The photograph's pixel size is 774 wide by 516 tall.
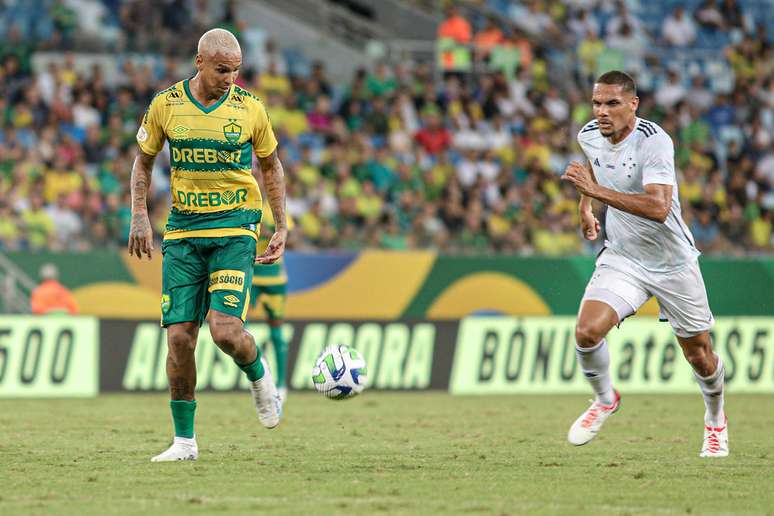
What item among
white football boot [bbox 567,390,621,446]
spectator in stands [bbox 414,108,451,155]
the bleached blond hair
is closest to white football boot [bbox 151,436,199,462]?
the bleached blond hair

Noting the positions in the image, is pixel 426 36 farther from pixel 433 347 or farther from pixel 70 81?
pixel 433 347

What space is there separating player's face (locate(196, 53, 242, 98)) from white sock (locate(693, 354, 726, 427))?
391cm

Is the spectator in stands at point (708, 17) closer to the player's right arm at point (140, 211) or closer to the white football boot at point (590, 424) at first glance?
the white football boot at point (590, 424)

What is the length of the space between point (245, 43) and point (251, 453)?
16.4 metres

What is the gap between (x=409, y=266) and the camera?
20656 millimetres

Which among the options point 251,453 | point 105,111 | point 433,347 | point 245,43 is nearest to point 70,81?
point 105,111

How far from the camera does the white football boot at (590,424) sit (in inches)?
385

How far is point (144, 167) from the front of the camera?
9.02 meters

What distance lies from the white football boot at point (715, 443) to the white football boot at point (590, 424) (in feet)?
2.26

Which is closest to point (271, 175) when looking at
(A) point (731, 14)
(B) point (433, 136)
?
(B) point (433, 136)

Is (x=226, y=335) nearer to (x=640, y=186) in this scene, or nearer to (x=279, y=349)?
(x=640, y=186)

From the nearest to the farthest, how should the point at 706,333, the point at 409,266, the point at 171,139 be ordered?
the point at 171,139 → the point at 706,333 → the point at 409,266

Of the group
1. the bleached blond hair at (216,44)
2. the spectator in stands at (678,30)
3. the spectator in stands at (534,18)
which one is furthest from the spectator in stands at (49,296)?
the spectator in stands at (678,30)

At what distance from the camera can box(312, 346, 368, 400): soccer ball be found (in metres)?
10.3
